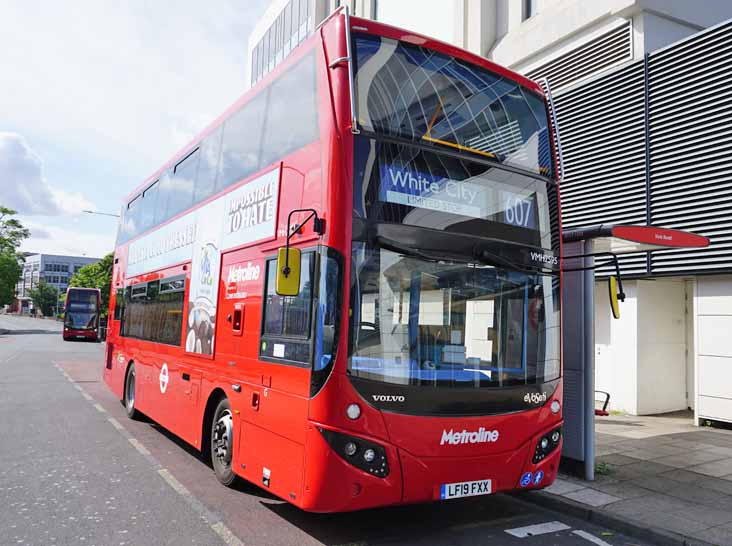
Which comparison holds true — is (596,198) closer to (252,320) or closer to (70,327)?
(252,320)

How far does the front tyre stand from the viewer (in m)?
6.10

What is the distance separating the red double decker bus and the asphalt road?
0.44 metres

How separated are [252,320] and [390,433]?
76.7 inches

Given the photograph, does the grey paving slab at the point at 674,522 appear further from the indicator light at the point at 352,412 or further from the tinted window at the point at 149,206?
the tinted window at the point at 149,206

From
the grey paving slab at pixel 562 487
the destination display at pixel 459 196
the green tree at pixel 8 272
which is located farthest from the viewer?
the green tree at pixel 8 272

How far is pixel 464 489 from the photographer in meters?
Answer: 4.78

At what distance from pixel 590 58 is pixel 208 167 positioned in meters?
9.73

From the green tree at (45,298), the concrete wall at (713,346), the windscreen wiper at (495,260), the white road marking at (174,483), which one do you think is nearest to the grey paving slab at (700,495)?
the windscreen wiper at (495,260)

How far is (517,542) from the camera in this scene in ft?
16.6

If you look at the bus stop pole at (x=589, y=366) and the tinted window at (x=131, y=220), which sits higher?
the tinted window at (x=131, y=220)

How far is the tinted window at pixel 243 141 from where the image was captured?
632 centimetres

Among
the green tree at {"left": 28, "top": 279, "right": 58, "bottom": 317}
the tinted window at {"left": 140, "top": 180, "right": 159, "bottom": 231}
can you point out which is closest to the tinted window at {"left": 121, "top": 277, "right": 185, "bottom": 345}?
the tinted window at {"left": 140, "top": 180, "right": 159, "bottom": 231}

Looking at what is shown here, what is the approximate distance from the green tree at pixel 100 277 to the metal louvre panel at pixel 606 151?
53376mm

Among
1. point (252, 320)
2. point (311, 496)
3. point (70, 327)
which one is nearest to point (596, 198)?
point (252, 320)
